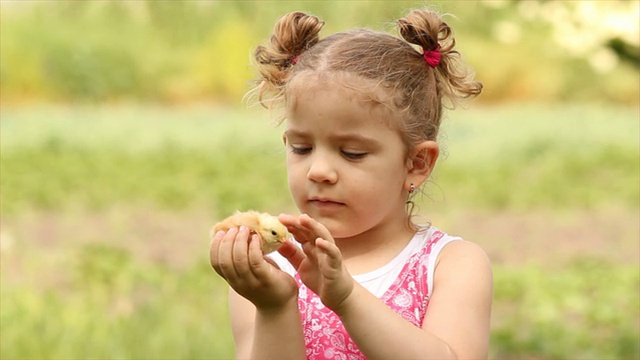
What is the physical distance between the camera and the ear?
2490 millimetres

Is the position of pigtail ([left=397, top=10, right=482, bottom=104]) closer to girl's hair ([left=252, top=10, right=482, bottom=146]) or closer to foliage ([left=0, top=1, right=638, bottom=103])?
girl's hair ([left=252, top=10, right=482, bottom=146])

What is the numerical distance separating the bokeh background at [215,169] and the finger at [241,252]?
0.76m

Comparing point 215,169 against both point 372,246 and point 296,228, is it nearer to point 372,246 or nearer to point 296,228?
point 372,246

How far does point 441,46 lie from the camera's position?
2607 millimetres

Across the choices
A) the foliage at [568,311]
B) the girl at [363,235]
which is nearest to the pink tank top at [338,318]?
the girl at [363,235]

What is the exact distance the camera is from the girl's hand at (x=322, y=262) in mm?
2121

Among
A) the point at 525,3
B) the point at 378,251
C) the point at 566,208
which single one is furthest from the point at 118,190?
the point at 378,251

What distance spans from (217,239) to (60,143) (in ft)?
25.1

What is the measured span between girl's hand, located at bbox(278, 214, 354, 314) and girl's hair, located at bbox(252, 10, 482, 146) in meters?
0.37

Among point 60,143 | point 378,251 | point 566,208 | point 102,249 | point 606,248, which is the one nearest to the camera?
point 378,251

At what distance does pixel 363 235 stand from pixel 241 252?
43cm

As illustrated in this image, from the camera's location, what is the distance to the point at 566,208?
802 cm

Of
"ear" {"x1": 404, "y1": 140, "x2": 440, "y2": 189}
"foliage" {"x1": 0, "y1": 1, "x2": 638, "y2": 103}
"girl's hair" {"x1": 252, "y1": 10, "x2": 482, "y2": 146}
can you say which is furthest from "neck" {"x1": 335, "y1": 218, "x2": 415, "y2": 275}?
"foliage" {"x1": 0, "y1": 1, "x2": 638, "y2": 103}

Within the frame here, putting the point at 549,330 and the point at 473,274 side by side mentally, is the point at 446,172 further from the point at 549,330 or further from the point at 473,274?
the point at 473,274
